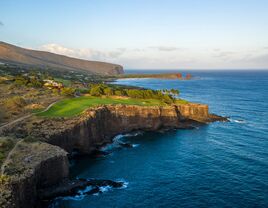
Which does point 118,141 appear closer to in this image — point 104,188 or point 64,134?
point 64,134

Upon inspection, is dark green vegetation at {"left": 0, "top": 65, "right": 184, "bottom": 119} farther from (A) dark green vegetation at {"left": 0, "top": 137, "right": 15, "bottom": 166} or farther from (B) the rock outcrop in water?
(A) dark green vegetation at {"left": 0, "top": 137, "right": 15, "bottom": 166}

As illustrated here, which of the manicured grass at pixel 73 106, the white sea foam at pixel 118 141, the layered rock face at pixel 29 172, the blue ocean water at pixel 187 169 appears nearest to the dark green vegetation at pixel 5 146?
the layered rock face at pixel 29 172

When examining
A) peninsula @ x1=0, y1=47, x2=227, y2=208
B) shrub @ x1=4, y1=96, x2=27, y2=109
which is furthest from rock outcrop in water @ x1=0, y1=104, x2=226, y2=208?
shrub @ x1=4, y1=96, x2=27, y2=109

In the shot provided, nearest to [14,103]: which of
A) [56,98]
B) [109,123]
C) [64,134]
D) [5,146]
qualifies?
[64,134]

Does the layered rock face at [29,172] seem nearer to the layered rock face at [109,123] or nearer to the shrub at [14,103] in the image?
the layered rock face at [109,123]

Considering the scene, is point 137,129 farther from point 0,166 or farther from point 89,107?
point 0,166

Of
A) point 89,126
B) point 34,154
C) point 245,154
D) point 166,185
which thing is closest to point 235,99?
point 245,154
